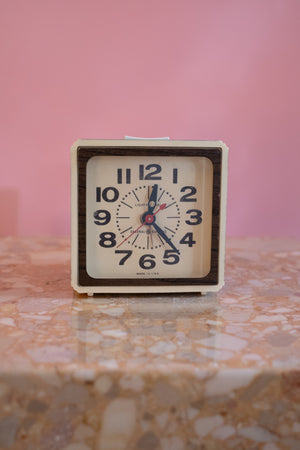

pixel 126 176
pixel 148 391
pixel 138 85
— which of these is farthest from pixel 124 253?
pixel 138 85

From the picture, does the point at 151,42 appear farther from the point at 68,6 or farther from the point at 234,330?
the point at 234,330

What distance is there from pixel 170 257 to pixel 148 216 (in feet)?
0.29

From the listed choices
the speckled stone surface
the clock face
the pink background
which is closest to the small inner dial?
the clock face

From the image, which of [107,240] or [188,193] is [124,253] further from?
[188,193]

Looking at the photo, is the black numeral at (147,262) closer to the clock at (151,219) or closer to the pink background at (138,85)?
the clock at (151,219)

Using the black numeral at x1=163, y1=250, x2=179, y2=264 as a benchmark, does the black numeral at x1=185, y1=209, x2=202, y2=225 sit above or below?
above

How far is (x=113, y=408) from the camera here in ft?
1.87

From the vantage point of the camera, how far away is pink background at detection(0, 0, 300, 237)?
1.47 m

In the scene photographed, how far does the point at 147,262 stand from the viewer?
2.78ft

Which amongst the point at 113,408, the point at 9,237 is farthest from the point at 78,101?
the point at 113,408

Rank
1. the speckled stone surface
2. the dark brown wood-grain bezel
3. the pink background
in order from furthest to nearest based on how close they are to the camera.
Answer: the pink background, the dark brown wood-grain bezel, the speckled stone surface

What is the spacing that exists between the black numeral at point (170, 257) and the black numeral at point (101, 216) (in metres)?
0.13

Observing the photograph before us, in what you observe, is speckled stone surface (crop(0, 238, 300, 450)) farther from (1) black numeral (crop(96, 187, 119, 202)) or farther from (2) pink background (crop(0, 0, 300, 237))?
(2) pink background (crop(0, 0, 300, 237))

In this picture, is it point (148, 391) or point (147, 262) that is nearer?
point (148, 391)
